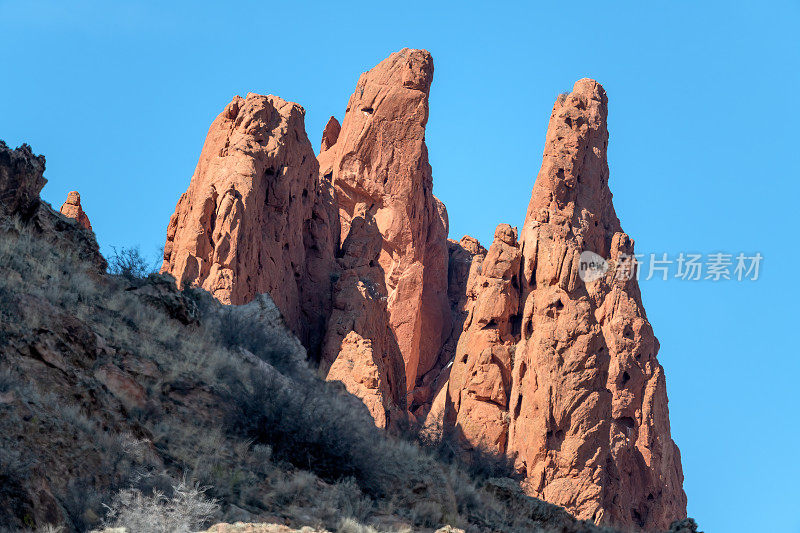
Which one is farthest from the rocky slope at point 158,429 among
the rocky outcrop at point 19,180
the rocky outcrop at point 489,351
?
the rocky outcrop at point 489,351

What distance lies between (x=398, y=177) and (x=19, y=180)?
46.0 metres

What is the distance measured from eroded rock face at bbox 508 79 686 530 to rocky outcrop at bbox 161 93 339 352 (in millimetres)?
9176

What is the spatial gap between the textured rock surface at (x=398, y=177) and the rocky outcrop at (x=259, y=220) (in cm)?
1541

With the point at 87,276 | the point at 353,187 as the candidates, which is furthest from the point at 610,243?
the point at 87,276

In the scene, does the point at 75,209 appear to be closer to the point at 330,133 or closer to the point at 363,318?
the point at 363,318

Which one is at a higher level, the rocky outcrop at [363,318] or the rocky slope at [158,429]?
the rocky outcrop at [363,318]

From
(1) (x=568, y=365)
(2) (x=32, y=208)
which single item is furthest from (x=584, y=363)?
(2) (x=32, y=208)

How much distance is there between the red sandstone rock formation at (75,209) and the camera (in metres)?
46.2

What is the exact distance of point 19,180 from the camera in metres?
15.5

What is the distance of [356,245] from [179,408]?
31892mm

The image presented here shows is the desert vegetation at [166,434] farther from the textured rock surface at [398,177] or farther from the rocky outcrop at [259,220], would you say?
the textured rock surface at [398,177]

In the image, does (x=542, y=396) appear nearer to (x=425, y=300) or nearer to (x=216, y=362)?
(x=425, y=300)

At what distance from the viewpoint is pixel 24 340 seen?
11.5 m

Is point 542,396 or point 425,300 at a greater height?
point 425,300
